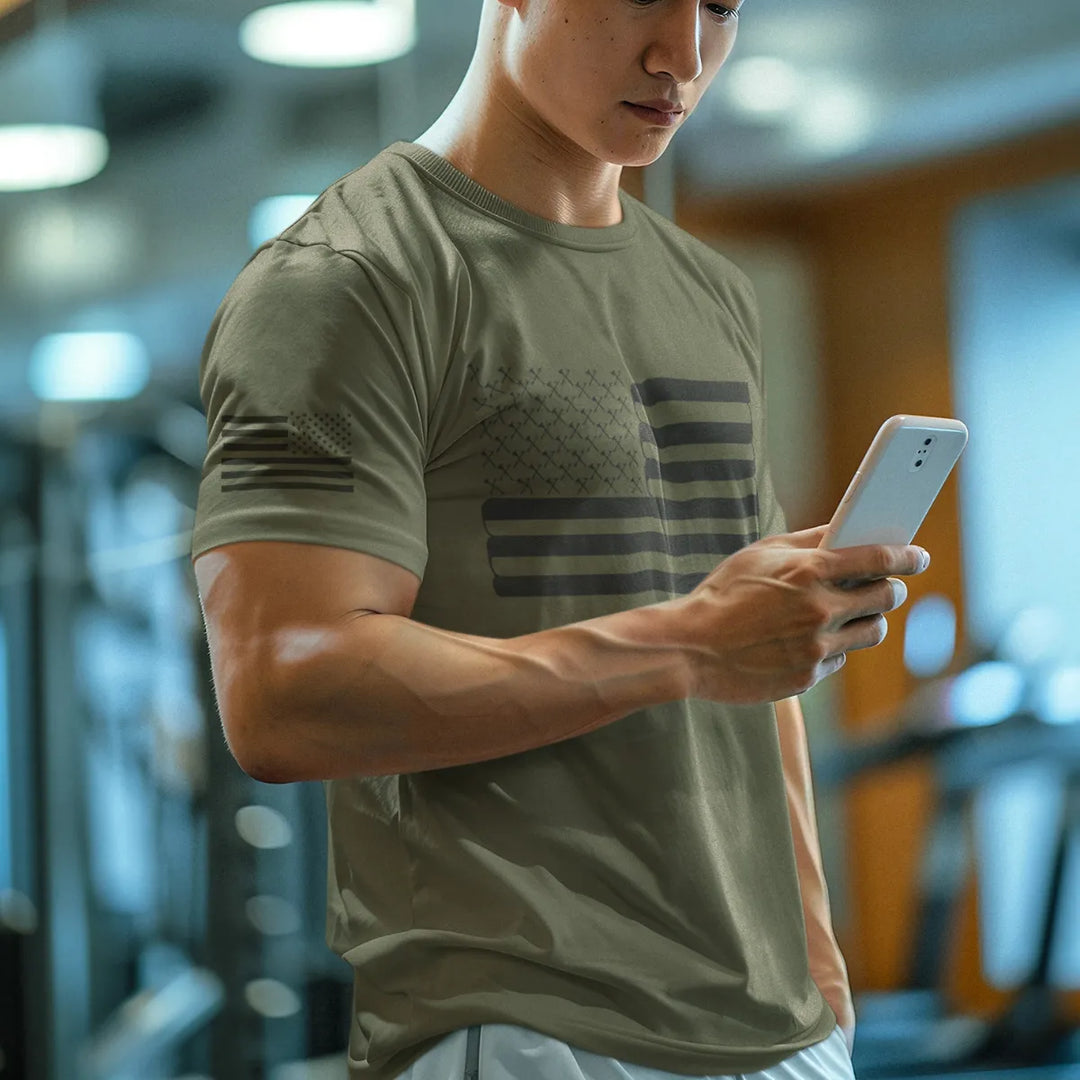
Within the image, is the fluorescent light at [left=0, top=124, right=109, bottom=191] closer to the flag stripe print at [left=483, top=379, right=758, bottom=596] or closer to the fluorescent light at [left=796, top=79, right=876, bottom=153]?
the fluorescent light at [left=796, top=79, right=876, bottom=153]

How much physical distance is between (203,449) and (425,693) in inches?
79.8

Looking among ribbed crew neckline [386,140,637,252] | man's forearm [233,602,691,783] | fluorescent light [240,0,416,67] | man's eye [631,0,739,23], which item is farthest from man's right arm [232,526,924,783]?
fluorescent light [240,0,416,67]

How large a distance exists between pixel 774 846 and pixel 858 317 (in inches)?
79.8

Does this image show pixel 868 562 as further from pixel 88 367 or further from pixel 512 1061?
pixel 88 367

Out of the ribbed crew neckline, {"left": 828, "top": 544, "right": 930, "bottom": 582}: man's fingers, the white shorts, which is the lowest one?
the white shorts

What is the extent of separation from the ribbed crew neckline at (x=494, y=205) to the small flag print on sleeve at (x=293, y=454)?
0.25 m

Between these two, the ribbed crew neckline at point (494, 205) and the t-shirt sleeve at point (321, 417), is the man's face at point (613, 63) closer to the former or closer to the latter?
the ribbed crew neckline at point (494, 205)

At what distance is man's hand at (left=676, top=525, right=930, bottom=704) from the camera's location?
998 mm

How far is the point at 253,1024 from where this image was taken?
291 cm

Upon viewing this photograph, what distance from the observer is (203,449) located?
2873 millimetres

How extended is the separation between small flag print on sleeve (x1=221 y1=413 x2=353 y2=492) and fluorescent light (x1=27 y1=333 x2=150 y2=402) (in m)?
2.07

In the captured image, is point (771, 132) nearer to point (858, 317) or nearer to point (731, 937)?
point (858, 317)

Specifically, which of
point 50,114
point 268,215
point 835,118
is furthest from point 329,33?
point 835,118

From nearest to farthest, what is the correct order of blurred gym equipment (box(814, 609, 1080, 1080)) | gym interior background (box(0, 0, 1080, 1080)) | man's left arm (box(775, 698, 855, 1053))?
man's left arm (box(775, 698, 855, 1053)) → gym interior background (box(0, 0, 1080, 1080)) → blurred gym equipment (box(814, 609, 1080, 1080))
